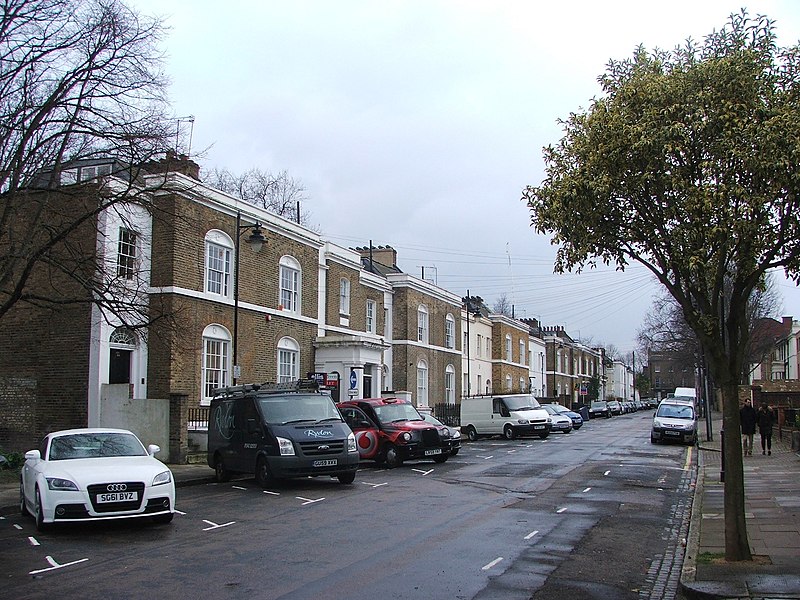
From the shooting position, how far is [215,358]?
27594 mm

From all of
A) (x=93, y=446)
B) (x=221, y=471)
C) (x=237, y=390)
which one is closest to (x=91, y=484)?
(x=93, y=446)

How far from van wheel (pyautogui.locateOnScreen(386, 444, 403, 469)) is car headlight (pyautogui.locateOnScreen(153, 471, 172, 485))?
35.0ft

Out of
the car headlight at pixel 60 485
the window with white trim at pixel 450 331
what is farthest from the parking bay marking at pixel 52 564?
the window with white trim at pixel 450 331

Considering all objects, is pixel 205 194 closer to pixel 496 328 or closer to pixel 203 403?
pixel 203 403

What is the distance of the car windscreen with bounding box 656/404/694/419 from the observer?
34.0 metres

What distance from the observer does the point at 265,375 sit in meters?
30.9

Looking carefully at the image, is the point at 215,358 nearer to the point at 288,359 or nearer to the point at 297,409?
the point at 288,359

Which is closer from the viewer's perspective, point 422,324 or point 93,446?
point 93,446

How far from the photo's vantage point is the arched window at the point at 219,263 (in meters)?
27.6

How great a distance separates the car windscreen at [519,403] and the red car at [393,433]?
48.6 feet

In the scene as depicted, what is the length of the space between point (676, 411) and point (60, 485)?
28.1 metres

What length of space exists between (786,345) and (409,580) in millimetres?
77619

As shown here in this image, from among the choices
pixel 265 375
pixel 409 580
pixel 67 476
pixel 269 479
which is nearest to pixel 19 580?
pixel 67 476

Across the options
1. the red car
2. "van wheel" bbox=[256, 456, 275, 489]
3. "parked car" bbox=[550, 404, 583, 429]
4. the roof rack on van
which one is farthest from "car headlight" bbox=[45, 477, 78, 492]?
"parked car" bbox=[550, 404, 583, 429]
